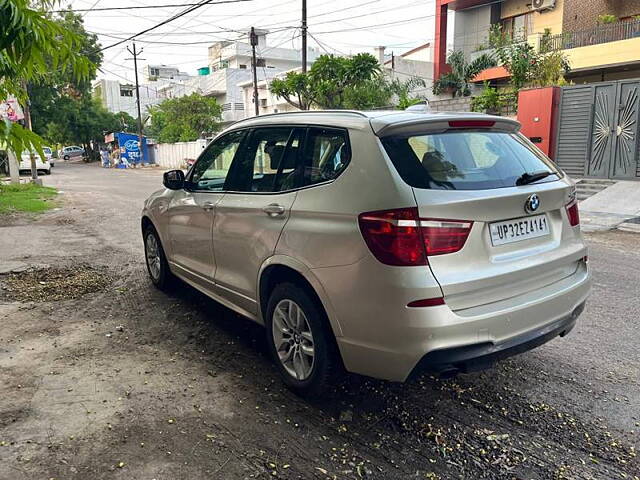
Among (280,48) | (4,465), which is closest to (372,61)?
(4,465)

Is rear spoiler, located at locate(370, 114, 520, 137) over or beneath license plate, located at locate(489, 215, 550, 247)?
over

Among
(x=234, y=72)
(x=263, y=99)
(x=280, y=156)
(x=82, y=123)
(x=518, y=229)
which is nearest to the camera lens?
(x=518, y=229)

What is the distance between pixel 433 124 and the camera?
2977 millimetres

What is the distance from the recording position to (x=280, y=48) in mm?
61969

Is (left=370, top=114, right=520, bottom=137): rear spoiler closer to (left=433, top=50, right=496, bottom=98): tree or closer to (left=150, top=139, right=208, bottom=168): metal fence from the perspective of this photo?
(left=433, top=50, right=496, bottom=98): tree

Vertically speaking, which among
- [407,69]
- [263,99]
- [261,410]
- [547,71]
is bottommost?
[261,410]

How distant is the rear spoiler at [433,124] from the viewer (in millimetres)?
2902

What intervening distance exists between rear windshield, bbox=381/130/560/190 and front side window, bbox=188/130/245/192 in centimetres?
166

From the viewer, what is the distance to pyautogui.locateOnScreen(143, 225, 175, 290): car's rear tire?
537cm

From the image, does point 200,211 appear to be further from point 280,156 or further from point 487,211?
point 487,211

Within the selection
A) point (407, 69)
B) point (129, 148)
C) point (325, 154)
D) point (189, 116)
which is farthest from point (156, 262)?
point (129, 148)

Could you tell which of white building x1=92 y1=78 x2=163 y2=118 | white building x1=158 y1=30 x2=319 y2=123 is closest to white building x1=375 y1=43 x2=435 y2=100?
white building x1=158 y1=30 x2=319 y2=123

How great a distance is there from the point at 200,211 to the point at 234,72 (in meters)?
50.9

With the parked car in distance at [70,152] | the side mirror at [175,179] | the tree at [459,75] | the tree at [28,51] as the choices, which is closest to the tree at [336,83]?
the tree at [459,75]
